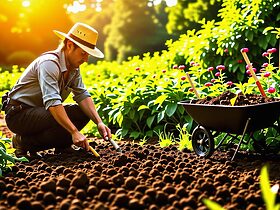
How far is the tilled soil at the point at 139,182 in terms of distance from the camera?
294 cm

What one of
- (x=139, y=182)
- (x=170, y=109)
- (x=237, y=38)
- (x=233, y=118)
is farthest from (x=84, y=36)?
(x=237, y=38)

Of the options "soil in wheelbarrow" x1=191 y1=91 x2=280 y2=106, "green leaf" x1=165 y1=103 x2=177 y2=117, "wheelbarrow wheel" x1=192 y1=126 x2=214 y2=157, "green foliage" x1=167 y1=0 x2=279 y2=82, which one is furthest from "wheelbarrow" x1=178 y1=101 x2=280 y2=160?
"green foliage" x1=167 y1=0 x2=279 y2=82

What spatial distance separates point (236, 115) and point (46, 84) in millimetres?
1667

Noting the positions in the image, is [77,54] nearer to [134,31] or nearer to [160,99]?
[160,99]

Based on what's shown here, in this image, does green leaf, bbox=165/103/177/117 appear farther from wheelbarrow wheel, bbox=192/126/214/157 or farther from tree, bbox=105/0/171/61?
tree, bbox=105/0/171/61

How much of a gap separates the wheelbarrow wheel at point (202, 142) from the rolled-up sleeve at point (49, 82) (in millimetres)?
1251

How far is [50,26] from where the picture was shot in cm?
2577

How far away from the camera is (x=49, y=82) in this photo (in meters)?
4.42

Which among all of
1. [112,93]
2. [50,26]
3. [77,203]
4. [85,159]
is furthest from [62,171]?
[50,26]

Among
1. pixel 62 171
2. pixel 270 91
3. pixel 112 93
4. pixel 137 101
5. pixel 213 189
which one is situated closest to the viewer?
pixel 213 189

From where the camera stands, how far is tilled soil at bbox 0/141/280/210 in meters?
2.94

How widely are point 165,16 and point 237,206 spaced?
2507cm

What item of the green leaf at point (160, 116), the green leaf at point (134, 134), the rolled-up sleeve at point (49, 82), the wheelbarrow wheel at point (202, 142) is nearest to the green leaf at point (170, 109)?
the green leaf at point (160, 116)

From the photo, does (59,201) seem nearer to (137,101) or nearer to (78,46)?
(78,46)
